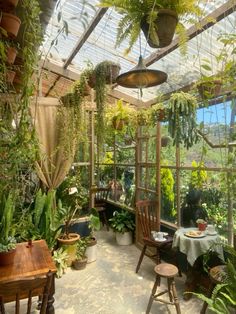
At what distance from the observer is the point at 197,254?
106 inches

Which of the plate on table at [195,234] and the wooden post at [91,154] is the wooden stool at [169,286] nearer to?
the plate on table at [195,234]

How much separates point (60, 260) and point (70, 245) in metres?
0.24

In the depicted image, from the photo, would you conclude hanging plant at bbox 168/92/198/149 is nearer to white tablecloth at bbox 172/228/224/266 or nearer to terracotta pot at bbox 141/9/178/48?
white tablecloth at bbox 172/228/224/266

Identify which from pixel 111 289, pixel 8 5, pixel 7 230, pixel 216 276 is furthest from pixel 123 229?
pixel 8 5

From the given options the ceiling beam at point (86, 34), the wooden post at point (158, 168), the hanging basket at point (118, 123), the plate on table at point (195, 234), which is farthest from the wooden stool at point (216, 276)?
the ceiling beam at point (86, 34)

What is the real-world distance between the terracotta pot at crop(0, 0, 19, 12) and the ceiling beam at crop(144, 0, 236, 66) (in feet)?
3.36

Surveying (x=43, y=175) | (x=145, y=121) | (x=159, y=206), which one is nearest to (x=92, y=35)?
(x=145, y=121)

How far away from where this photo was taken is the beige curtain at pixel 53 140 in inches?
137

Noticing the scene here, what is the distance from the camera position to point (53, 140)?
357 centimetres

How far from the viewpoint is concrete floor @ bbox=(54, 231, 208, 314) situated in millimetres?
2598

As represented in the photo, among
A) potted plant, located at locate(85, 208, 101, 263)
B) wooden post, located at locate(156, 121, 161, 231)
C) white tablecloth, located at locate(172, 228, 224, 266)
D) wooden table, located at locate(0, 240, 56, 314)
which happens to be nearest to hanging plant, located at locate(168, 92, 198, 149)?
→ wooden post, located at locate(156, 121, 161, 231)

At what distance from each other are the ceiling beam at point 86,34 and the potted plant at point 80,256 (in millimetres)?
2906

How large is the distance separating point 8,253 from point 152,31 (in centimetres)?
184

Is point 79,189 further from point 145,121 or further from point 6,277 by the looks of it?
point 6,277
